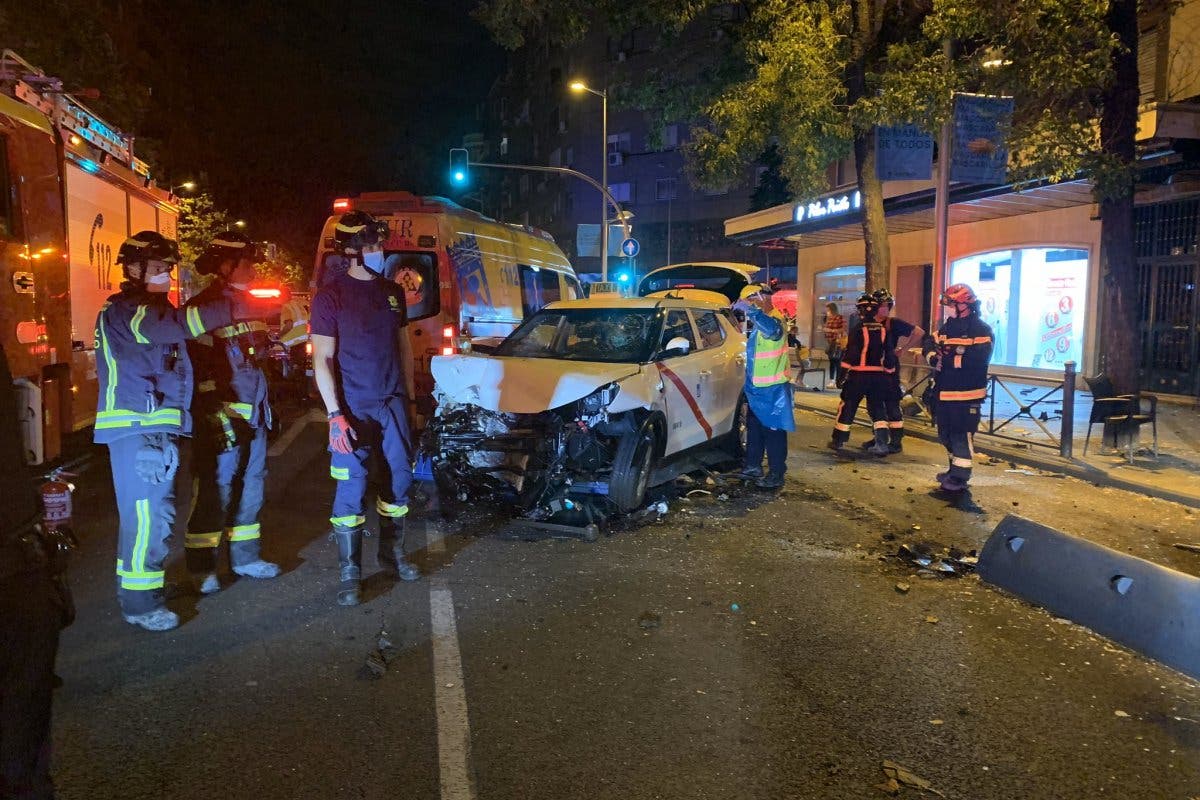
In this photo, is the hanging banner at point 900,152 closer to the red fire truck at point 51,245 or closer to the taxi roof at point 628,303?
the taxi roof at point 628,303

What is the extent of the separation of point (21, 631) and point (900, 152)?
13.2 m

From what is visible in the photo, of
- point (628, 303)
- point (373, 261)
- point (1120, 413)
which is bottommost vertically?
point (1120, 413)

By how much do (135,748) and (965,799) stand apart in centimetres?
303

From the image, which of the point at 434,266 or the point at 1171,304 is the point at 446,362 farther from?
the point at 1171,304

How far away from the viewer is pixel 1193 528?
6.91 metres

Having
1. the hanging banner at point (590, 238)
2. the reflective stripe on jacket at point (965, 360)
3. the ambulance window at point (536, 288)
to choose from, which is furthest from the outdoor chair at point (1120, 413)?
the hanging banner at point (590, 238)

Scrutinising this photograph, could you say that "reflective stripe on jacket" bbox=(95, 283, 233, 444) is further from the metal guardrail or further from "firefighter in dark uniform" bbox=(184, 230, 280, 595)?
the metal guardrail

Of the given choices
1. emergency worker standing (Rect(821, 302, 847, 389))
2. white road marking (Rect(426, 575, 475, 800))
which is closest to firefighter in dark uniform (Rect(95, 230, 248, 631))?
white road marking (Rect(426, 575, 475, 800))

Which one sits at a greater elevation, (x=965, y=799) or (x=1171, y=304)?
(x=1171, y=304)

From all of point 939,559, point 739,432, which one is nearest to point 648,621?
point 939,559

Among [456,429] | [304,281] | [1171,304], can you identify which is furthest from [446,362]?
[304,281]

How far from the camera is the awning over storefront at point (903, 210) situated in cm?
1527

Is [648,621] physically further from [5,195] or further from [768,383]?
[5,195]

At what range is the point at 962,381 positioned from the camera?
25.5 ft
